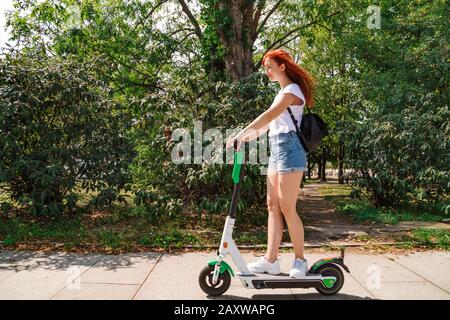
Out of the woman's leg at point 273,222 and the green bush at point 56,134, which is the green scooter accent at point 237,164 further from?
the green bush at point 56,134

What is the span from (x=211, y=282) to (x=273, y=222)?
0.75 metres

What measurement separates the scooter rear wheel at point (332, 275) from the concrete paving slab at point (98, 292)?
1649 millimetres

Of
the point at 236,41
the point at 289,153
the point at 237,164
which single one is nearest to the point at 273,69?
the point at 289,153

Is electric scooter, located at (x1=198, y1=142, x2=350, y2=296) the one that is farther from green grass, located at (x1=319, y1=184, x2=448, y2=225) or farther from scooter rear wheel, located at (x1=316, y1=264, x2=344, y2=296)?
green grass, located at (x1=319, y1=184, x2=448, y2=225)

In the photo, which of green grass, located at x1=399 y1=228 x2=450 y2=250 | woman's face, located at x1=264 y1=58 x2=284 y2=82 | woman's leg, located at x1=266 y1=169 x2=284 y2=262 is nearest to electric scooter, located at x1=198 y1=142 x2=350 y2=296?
woman's leg, located at x1=266 y1=169 x2=284 y2=262

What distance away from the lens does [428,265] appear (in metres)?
4.05

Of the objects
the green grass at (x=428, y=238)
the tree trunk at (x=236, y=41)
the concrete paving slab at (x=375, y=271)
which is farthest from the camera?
the tree trunk at (x=236, y=41)

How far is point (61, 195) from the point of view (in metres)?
6.57

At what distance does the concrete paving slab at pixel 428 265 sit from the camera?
3604 mm

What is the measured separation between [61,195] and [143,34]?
6366 millimetres

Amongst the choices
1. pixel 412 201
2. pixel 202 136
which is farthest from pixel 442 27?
pixel 202 136

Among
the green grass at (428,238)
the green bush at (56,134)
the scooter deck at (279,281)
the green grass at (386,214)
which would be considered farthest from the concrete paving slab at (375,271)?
the green bush at (56,134)

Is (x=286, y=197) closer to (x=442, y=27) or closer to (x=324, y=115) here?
(x=442, y=27)

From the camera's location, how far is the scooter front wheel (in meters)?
3.15
